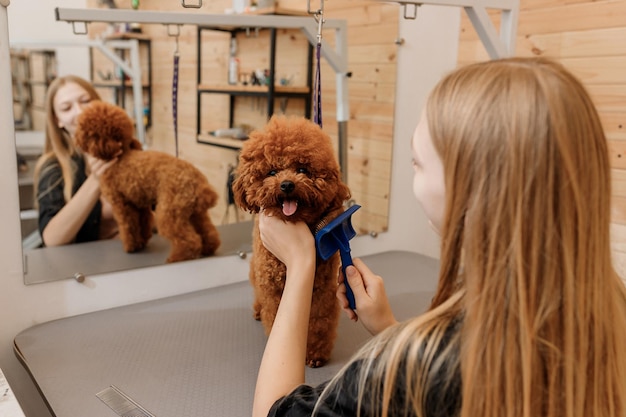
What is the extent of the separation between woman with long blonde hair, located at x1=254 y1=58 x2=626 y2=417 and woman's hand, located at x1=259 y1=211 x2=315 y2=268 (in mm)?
227

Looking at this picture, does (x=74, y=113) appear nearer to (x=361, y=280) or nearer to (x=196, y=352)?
(x=196, y=352)

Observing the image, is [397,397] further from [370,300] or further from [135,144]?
[135,144]

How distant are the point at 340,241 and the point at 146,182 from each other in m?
0.56

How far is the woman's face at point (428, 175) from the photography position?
0.53 metres

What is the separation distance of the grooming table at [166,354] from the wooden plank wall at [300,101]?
32 cm

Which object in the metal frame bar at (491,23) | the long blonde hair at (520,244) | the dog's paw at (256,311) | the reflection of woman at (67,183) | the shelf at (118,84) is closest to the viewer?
the long blonde hair at (520,244)

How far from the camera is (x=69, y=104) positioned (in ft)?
4.71

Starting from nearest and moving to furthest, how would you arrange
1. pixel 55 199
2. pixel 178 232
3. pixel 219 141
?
pixel 178 232 < pixel 55 199 < pixel 219 141

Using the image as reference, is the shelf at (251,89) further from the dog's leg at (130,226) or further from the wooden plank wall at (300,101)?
the dog's leg at (130,226)

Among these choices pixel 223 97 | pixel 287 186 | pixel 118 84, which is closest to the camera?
pixel 287 186

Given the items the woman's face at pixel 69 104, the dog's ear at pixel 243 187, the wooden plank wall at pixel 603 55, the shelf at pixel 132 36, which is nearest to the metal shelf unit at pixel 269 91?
the shelf at pixel 132 36

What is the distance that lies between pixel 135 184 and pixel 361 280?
2.02 ft

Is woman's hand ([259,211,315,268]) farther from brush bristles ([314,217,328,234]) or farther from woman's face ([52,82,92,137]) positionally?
woman's face ([52,82,92,137])

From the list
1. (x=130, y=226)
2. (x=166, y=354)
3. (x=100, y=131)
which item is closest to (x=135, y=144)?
(x=100, y=131)
